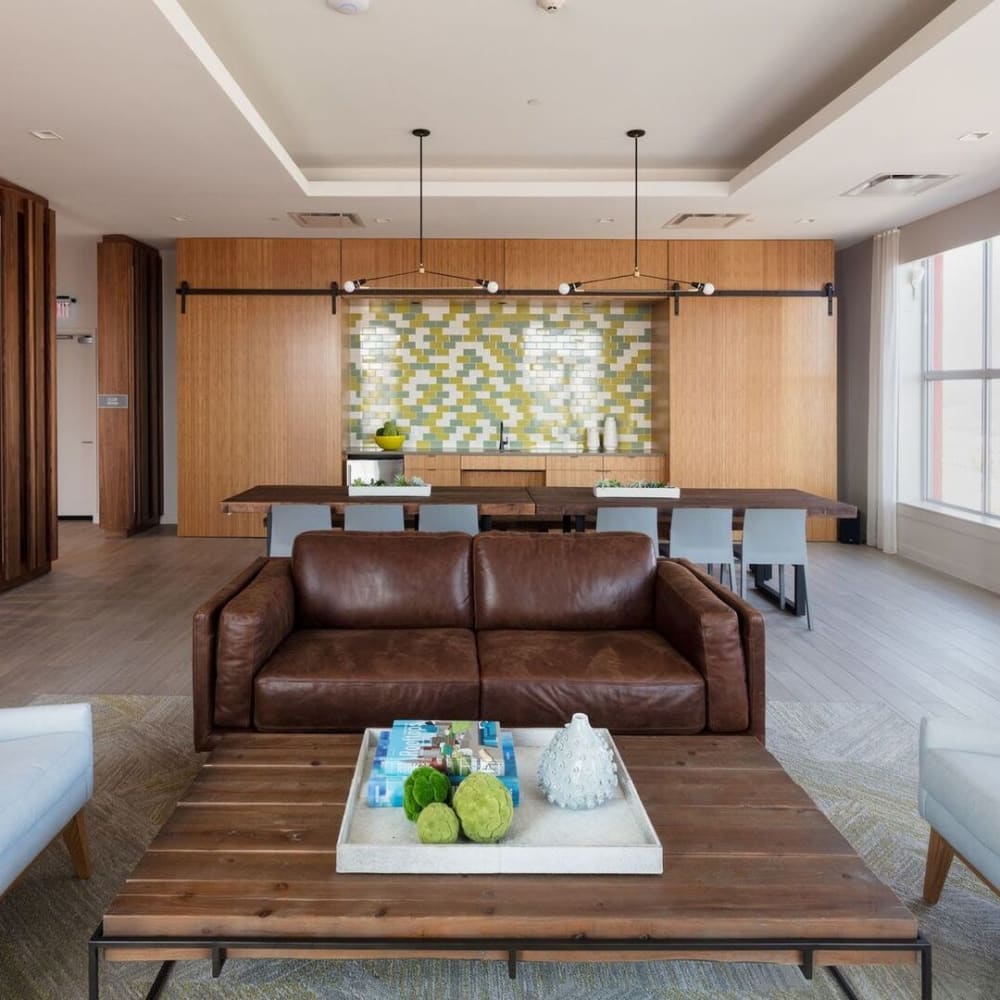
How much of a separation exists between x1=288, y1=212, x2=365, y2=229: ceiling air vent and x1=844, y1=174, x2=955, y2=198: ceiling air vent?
3.89m

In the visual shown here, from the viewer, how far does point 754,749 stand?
2.50 metres

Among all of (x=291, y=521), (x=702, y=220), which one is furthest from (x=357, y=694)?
(x=702, y=220)

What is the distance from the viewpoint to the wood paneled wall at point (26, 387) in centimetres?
650

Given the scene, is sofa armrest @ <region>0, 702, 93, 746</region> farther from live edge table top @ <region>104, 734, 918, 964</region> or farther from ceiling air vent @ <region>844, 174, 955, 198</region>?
ceiling air vent @ <region>844, 174, 955, 198</region>

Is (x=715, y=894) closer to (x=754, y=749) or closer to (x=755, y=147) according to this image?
(x=754, y=749)

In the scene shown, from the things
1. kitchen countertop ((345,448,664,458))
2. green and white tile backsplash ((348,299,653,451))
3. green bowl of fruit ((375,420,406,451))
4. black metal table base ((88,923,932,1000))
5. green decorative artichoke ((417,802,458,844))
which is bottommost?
black metal table base ((88,923,932,1000))

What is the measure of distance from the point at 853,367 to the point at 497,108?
4878mm

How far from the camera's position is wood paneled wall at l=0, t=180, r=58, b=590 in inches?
256

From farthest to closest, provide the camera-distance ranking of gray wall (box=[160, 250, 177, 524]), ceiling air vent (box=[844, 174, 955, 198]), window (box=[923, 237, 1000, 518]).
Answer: gray wall (box=[160, 250, 177, 524]) < window (box=[923, 237, 1000, 518]) < ceiling air vent (box=[844, 174, 955, 198])

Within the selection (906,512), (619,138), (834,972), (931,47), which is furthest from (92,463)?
(834,972)

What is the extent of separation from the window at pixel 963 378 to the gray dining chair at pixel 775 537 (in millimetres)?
2444

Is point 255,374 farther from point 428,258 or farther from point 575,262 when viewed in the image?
point 575,262

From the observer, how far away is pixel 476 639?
349 cm

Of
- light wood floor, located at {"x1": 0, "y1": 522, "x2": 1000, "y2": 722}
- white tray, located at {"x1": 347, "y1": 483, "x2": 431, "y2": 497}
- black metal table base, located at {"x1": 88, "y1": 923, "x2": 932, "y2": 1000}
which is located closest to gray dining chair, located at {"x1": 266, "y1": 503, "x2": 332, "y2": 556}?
white tray, located at {"x1": 347, "y1": 483, "x2": 431, "y2": 497}
